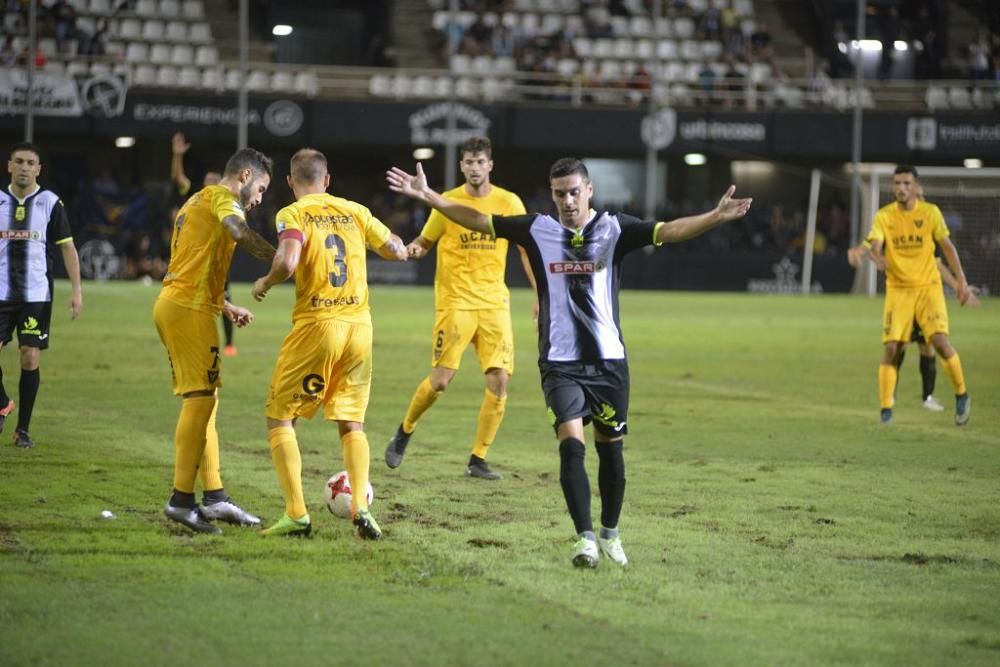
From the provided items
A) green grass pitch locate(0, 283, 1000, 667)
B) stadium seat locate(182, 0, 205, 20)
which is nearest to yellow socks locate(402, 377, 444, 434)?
green grass pitch locate(0, 283, 1000, 667)

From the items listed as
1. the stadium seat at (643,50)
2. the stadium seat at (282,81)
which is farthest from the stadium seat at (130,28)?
the stadium seat at (643,50)

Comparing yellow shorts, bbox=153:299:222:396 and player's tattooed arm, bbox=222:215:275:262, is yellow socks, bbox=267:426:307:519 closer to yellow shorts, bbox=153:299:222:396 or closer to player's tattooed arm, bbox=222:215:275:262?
yellow shorts, bbox=153:299:222:396

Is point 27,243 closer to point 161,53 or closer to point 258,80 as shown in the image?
point 258,80

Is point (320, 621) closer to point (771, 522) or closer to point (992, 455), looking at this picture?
point (771, 522)

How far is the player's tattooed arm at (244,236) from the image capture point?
7.55m

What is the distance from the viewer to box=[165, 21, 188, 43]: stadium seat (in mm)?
42156

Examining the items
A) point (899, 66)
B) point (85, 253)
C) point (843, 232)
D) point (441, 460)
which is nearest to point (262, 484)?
point (441, 460)

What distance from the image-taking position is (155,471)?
989 centimetres

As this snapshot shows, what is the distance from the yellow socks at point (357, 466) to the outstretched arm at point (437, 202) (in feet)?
4.28

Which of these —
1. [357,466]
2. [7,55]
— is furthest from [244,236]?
[7,55]

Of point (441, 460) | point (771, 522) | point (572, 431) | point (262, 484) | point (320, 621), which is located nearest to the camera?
point (320, 621)

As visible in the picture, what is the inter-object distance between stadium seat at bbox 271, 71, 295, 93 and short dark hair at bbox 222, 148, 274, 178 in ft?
111

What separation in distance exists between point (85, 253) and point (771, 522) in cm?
3271

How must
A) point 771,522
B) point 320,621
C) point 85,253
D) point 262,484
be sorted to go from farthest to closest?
1. point 85,253
2. point 262,484
3. point 771,522
4. point 320,621
